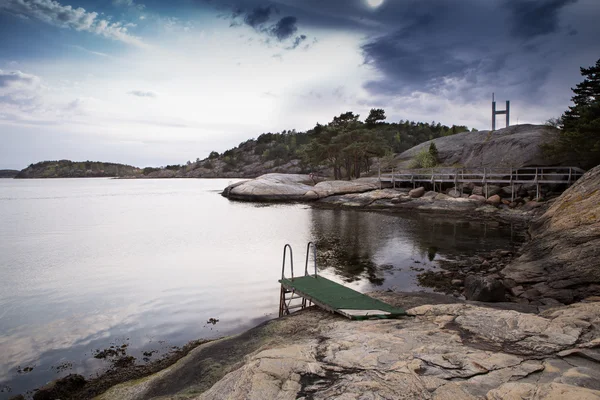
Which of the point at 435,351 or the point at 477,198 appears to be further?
the point at 477,198

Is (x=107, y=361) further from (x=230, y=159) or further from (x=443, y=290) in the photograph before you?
(x=230, y=159)

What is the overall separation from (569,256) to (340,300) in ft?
25.7

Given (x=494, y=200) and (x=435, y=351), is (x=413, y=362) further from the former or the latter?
(x=494, y=200)

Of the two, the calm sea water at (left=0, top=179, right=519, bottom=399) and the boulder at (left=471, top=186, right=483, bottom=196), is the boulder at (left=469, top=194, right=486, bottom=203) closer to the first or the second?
the boulder at (left=471, top=186, right=483, bottom=196)

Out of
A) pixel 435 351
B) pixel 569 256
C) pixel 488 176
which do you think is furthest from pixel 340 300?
pixel 488 176

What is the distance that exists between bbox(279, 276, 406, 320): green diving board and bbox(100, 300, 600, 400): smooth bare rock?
356 millimetres

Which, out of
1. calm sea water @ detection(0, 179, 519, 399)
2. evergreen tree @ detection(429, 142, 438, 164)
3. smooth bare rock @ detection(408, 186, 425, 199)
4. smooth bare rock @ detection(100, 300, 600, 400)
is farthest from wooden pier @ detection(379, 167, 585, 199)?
smooth bare rock @ detection(100, 300, 600, 400)

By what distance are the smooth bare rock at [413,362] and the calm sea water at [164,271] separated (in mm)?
2794

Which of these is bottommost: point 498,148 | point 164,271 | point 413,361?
point 164,271

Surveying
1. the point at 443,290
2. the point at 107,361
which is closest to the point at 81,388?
the point at 107,361

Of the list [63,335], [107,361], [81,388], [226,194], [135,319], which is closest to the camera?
[81,388]

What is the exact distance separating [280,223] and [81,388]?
2300cm

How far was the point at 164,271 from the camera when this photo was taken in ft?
53.8

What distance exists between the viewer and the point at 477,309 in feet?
24.5
